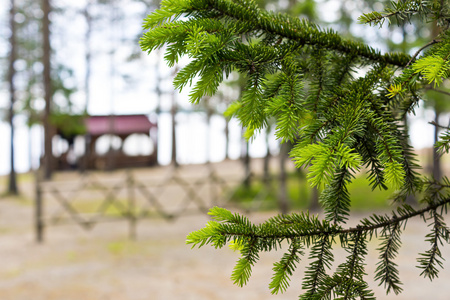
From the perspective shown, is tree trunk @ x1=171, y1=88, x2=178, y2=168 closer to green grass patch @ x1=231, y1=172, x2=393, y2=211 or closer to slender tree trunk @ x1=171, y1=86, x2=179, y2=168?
slender tree trunk @ x1=171, y1=86, x2=179, y2=168

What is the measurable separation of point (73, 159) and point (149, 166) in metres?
5.22

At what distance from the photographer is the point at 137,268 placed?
821 cm

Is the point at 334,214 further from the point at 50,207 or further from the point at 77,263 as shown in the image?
the point at 50,207

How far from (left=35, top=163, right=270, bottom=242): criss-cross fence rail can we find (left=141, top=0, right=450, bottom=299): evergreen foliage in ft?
32.4

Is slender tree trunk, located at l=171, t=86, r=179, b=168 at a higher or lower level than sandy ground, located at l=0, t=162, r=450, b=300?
higher

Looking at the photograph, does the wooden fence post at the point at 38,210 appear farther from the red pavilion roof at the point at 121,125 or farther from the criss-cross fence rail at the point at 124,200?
the red pavilion roof at the point at 121,125

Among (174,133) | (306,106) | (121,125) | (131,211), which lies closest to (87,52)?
(121,125)

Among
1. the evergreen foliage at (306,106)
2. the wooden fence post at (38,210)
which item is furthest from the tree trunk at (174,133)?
the evergreen foliage at (306,106)

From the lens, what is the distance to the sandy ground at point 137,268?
22.1 feet

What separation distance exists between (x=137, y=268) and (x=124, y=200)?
32.4ft

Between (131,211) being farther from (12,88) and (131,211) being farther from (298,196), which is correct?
(12,88)

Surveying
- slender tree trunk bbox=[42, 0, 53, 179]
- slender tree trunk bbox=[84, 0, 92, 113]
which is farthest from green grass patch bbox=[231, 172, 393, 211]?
slender tree trunk bbox=[84, 0, 92, 113]

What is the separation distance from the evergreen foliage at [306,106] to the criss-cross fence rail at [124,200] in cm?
986

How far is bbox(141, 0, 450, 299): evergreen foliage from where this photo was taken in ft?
4.17
